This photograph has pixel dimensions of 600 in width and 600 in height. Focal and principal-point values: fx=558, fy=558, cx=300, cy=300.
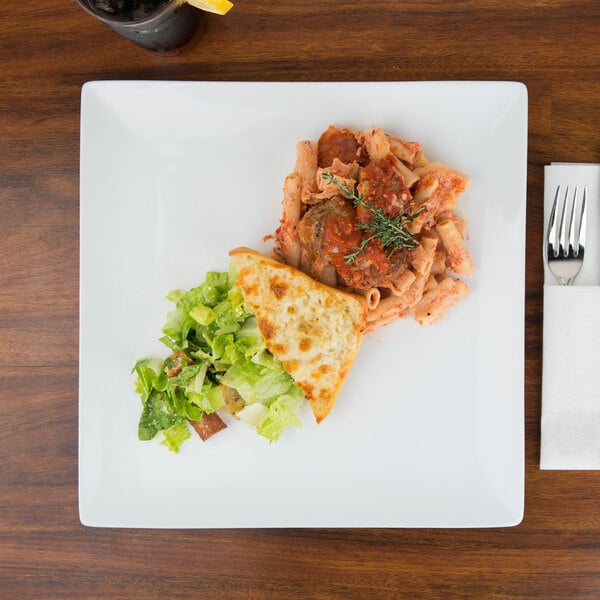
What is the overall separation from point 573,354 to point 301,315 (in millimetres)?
1252

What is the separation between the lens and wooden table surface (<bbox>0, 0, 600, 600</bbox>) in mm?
2512

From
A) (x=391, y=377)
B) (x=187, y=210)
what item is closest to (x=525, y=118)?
(x=391, y=377)

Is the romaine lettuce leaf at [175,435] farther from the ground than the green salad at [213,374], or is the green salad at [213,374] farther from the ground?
the green salad at [213,374]

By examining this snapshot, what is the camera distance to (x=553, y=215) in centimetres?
248

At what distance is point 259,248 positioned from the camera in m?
2.48

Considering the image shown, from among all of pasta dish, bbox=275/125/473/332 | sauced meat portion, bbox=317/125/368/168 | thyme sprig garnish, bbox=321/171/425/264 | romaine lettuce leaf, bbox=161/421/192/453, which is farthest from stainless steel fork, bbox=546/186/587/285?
romaine lettuce leaf, bbox=161/421/192/453

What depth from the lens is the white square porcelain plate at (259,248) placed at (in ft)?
7.93

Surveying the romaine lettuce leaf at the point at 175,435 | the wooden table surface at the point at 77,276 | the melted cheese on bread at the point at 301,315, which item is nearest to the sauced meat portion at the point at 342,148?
the wooden table surface at the point at 77,276

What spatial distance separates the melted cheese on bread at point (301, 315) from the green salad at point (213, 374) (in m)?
0.10

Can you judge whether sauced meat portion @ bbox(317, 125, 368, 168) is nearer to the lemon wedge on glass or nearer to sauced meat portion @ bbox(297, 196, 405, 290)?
sauced meat portion @ bbox(297, 196, 405, 290)

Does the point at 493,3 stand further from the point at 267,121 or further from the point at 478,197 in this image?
the point at 267,121

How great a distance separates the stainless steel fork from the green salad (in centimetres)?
129

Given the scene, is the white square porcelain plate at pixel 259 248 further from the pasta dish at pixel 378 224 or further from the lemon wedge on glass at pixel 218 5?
the lemon wedge on glass at pixel 218 5

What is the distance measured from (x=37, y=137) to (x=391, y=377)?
195cm
